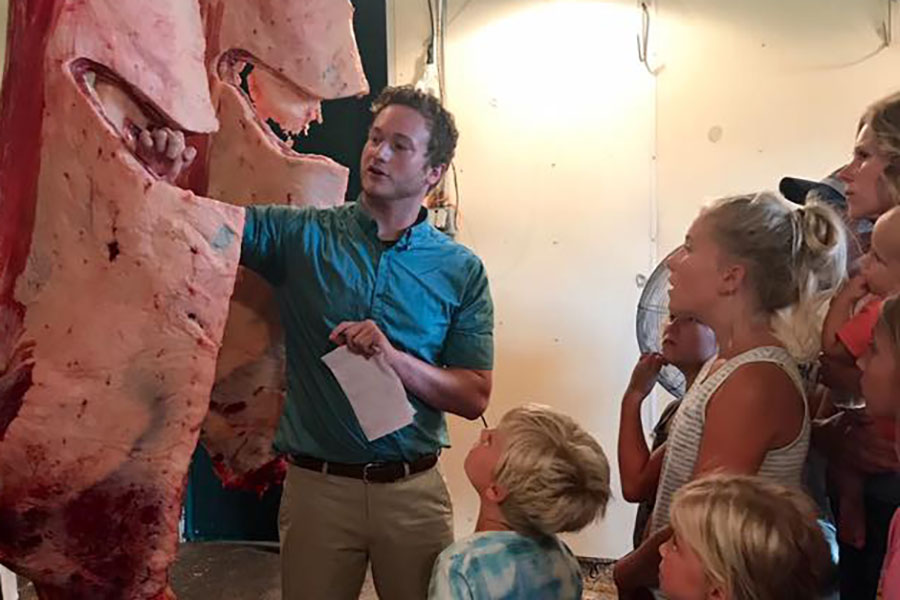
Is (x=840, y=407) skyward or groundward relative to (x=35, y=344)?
groundward

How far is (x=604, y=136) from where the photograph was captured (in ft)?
10.7

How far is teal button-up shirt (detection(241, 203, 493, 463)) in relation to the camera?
1699 millimetres

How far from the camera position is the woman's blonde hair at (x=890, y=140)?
1.48 meters

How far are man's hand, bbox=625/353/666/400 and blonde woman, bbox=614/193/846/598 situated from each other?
0.28 m

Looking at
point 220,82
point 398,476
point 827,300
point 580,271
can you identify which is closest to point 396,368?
point 398,476

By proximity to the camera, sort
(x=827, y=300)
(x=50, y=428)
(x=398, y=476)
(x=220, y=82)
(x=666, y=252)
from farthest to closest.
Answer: (x=666, y=252) < (x=398, y=476) < (x=220, y=82) < (x=827, y=300) < (x=50, y=428)

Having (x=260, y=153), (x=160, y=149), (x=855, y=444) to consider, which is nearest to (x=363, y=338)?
(x=260, y=153)

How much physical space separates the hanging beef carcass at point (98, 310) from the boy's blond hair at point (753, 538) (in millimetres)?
644

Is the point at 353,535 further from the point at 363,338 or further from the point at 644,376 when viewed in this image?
the point at 644,376

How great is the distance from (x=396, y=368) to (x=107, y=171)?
2.11ft

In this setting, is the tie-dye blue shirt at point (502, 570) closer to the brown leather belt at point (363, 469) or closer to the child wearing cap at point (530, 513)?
the child wearing cap at point (530, 513)

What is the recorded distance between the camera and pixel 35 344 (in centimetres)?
118

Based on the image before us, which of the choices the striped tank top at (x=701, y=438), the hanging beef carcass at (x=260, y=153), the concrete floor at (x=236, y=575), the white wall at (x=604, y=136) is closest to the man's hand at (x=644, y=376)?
the striped tank top at (x=701, y=438)

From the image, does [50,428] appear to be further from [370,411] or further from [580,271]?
[580,271]
